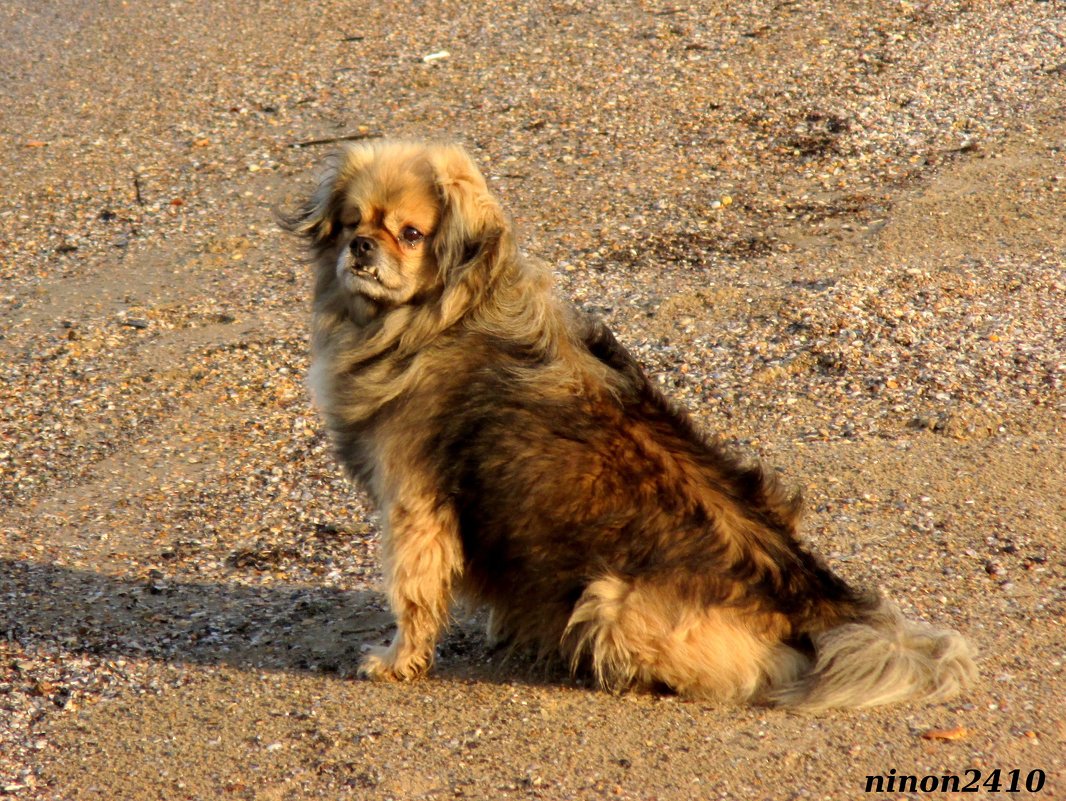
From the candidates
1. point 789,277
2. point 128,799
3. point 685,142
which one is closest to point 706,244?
point 789,277

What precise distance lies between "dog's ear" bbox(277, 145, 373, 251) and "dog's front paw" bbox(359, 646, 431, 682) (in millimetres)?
1509

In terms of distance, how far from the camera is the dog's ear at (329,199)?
4562 mm

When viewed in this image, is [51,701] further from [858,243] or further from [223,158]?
[223,158]

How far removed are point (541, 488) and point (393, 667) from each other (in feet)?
3.06

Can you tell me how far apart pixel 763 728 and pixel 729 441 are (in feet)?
8.02

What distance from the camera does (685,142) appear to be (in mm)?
10055

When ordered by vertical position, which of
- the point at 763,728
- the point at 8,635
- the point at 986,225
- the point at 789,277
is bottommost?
the point at 8,635

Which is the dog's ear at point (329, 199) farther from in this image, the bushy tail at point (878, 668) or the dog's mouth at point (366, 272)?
the bushy tail at point (878, 668)

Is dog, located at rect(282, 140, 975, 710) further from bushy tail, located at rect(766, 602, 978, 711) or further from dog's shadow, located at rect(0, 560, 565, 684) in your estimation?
dog's shadow, located at rect(0, 560, 565, 684)

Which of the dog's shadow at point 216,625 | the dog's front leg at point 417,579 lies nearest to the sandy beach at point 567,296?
the dog's shadow at point 216,625

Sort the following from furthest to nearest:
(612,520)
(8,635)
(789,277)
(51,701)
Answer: (789,277) → (8,635) → (51,701) → (612,520)

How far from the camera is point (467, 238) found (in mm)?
4363

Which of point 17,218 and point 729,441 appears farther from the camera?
point 17,218

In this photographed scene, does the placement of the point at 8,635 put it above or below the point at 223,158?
below
